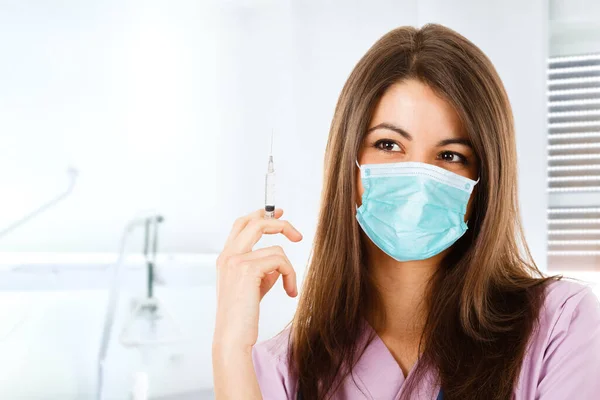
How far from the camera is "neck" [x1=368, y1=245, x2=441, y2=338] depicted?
1.30m

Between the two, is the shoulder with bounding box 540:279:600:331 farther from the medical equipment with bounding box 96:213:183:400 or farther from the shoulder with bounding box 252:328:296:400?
the medical equipment with bounding box 96:213:183:400

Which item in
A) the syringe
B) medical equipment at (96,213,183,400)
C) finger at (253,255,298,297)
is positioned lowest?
medical equipment at (96,213,183,400)

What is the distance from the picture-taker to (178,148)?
2303mm

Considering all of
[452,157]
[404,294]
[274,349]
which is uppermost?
[452,157]

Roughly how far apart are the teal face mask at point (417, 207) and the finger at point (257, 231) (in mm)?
163

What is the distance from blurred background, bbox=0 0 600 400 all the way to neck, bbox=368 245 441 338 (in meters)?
1.00

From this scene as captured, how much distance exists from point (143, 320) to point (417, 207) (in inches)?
53.7

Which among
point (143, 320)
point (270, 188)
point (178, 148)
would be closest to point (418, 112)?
point (270, 188)

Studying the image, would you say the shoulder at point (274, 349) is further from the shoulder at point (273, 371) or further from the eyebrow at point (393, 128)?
Answer: the eyebrow at point (393, 128)

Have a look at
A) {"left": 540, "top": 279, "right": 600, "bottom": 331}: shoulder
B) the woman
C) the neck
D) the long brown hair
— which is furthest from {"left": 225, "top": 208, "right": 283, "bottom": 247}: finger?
{"left": 540, "top": 279, "right": 600, "bottom": 331}: shoulder

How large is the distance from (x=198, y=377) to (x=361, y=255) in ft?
3.82

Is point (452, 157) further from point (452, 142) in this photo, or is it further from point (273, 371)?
Result: point (273, 371)

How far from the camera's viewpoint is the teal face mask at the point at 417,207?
1147 mm

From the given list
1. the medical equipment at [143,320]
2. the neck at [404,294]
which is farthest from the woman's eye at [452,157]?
the medical equipment at [143,320]
